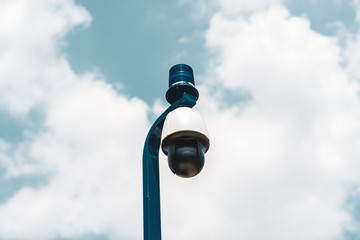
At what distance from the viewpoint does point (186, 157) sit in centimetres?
326

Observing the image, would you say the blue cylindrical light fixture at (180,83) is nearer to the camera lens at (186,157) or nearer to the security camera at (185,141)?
the security camera at (185,141)

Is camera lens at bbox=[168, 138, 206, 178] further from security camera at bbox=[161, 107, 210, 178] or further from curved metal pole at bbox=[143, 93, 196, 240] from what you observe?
curved metal pole at bbox=[143, 93, 196, 240]

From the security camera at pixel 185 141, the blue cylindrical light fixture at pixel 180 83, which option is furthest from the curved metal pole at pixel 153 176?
the security camera at pixel 185 141

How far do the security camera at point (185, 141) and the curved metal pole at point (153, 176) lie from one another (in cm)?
27

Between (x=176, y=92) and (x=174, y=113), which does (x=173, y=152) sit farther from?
(x=176, y=92)

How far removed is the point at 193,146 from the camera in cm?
335

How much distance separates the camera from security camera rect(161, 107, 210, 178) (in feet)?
10.7

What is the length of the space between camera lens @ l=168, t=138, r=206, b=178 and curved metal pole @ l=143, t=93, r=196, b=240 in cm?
36

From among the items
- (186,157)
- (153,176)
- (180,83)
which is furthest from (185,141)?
(180,83)

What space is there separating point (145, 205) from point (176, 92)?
1.11 metres

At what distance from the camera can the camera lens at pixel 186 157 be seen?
326 centimetres

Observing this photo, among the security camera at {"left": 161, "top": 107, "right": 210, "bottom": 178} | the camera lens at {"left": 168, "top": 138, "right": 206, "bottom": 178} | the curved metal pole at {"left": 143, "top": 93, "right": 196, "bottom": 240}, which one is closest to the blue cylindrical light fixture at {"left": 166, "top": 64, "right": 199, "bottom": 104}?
the curved metal pole at {"left": 143, "top": 93, "right": 196, "bottom": 240}

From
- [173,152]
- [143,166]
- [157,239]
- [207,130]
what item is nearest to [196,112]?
[207,130]

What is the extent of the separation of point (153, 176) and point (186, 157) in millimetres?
509
